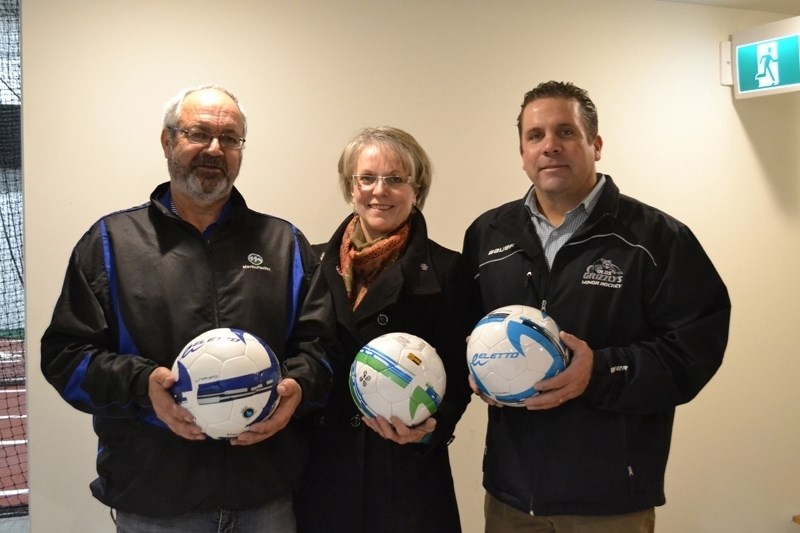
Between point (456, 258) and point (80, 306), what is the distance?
Result: 113cm

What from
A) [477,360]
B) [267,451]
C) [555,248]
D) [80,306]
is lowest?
[267,451]

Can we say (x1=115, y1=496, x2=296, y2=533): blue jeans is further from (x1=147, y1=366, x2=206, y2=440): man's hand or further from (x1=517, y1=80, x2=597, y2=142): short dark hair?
(x1=517, y1=80, x2=597, y2=142): short dark hair

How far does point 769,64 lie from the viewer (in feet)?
12.2

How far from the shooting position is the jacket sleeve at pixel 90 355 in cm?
177

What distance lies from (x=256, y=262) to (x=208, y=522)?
0.74 m

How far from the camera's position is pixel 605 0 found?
3.71 m

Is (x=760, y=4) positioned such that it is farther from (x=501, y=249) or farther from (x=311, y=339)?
(x=311, y=339)

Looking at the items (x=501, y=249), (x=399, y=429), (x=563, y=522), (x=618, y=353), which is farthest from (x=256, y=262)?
(x=563, y=522)

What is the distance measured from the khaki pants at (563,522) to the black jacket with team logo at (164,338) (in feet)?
2.16

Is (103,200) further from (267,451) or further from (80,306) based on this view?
(267,451)

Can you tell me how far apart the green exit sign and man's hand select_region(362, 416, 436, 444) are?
2902 mm

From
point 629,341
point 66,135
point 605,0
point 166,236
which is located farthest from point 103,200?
point 605,0

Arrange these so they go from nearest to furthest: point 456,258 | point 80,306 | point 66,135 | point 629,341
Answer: point 80,306
point 629,341
point 456,258
point 66,135

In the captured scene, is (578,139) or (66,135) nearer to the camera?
(578,139)
